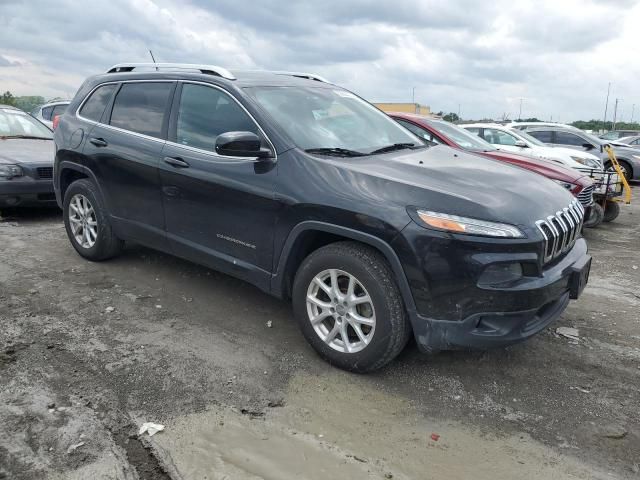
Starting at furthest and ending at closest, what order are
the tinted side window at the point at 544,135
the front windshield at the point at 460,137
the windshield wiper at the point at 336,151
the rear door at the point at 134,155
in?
the tinted side window at the point at 544,135
the front windshield at the point at 460,137
the rear door at the point at 134,155
the windshield wiper at the point at 336,151

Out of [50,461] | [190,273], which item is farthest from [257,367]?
[190,273]

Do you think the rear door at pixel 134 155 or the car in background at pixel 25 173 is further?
the car in background at pixel 25 173

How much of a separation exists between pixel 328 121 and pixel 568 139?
38.0 feet

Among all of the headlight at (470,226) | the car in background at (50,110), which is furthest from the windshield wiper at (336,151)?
the car in background at (50,110)

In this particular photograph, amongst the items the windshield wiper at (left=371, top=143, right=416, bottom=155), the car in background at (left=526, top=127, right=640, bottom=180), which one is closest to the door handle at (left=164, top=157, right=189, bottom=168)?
the windshield wiper at (left=371, top=143, right=416, bottom=155)

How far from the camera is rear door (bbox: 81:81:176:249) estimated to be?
440 cm

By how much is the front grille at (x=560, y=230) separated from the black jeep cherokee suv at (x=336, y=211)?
1 centimetres

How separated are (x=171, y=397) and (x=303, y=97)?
7.76 ft

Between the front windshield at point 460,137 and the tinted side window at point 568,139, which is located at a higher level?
the front windshield at point 460,137

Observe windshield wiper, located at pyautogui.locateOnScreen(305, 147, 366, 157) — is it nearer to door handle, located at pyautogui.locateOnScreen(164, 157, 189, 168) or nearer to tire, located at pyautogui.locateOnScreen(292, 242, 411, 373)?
tire, located at pyautogui.locateOnScreen(292, 242, 411, 373)

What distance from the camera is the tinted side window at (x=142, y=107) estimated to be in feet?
14.6

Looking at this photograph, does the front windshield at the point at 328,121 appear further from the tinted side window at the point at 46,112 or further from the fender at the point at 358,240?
the tinted side window at the point at 46,112

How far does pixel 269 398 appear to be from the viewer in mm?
3150

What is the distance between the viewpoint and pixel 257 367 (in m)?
3.49
